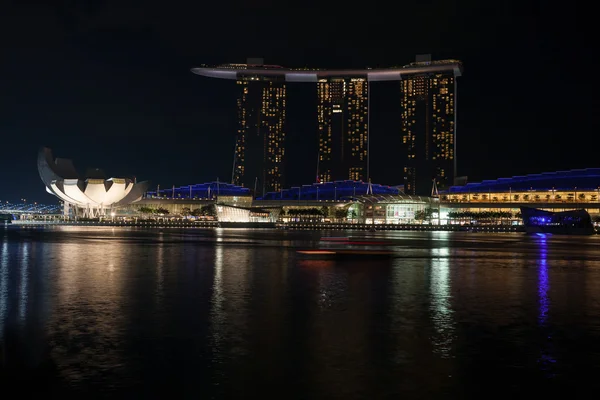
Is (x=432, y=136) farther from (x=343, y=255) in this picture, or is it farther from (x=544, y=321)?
(x=544, y=321)

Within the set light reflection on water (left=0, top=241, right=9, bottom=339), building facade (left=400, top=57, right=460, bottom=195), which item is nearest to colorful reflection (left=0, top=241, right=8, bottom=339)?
light reflection on water (left=0, top=241, right=9, bottom=339)

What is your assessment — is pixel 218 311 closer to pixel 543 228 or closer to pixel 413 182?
pixel 543 228

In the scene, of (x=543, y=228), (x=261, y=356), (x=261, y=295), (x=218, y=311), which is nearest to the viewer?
(x=261, y=356)

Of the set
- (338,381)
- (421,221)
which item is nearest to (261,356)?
(338,381)

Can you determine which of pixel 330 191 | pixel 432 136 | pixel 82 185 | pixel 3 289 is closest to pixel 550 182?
pixel 330 191

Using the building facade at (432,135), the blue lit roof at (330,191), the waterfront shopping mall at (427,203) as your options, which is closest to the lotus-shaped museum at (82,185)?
the waterfront shopping mall at (427,203)

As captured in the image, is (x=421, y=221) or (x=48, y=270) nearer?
(x=48, y=270)

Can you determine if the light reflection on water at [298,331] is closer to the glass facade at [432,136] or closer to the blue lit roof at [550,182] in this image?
the blue lit roof at [550,182]
